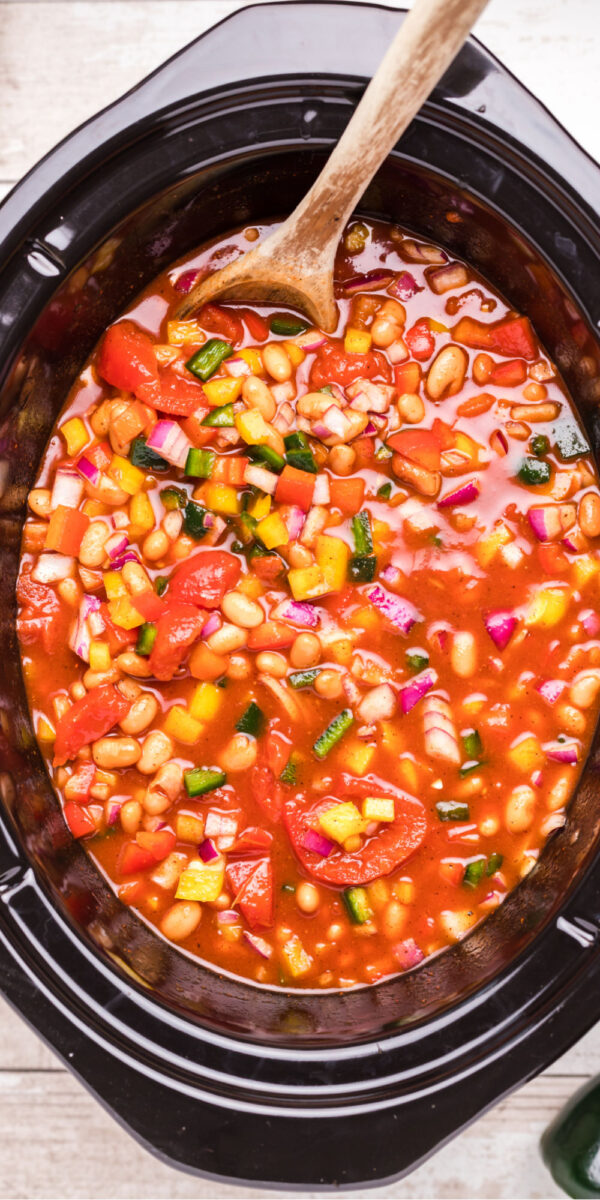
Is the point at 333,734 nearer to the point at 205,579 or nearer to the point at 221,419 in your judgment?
the point at 205,579

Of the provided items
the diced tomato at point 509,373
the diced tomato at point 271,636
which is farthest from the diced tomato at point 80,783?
the diced tomato at point 509,373

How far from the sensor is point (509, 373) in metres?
2.66

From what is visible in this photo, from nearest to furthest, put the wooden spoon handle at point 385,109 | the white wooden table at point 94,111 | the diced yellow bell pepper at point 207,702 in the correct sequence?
the wooden spoon handle at point 385,109, the diced yellow bell pepper at point 207,702, the white wooden table at point 94,111

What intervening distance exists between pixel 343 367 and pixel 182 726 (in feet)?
3.47

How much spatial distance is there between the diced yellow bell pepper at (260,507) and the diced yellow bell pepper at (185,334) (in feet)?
1.49

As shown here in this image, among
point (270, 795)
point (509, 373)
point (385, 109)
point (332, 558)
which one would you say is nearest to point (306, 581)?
point (332, 558)

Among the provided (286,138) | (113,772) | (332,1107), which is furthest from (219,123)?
(332,1107)

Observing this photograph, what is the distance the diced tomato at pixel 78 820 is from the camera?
2.63 metres

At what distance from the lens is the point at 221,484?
2.59m

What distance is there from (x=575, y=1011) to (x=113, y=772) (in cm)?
132

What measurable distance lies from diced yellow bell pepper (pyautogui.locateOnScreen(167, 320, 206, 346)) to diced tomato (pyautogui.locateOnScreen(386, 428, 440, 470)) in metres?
0.59

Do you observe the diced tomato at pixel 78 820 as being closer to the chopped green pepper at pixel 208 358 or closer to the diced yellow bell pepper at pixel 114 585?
the diced yellow bell pepper at pixel 114 585

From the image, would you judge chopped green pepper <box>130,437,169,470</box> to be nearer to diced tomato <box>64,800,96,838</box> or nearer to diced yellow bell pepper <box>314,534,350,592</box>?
diced yellow bell pepper <box>314,534,350,592</box>

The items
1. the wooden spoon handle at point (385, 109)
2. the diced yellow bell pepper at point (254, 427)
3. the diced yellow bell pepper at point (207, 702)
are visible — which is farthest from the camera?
the diced yellow bell pepper at point (207, 702)
